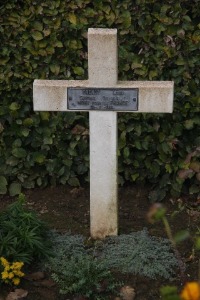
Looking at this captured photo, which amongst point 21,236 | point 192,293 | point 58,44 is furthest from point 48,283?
point 192,293

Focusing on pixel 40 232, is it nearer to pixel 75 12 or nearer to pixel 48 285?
pixel 48 285

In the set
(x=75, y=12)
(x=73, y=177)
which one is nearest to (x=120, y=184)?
(x=73, y=177)

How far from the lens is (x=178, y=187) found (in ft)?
16.6

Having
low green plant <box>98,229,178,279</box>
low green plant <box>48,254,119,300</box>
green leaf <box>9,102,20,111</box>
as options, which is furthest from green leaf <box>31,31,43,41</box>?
low green plant <box>48,254,119,300</box>

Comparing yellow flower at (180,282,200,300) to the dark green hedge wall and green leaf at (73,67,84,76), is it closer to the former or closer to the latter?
the dark green hedge wall

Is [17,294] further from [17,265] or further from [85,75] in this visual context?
[85,75]

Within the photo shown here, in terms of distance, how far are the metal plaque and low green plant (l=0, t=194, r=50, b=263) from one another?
2.41 feet

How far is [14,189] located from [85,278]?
5.32 feet

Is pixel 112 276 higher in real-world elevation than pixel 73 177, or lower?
lower

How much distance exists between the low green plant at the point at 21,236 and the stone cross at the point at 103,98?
1.48 ft

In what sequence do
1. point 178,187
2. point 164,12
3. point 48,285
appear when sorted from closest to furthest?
point 48,285, point 164,12, point 178,187

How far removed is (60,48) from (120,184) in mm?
1170

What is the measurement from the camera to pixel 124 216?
493 cm

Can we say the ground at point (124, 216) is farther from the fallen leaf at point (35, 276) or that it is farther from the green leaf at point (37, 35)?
the green leaf at point (37, 35)
